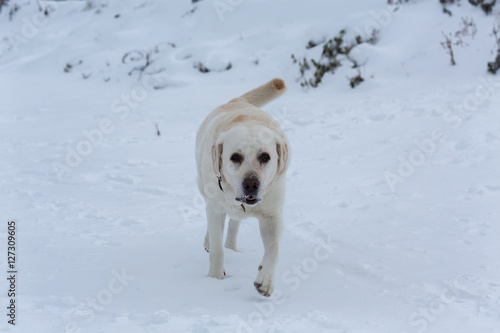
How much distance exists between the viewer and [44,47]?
13.4m

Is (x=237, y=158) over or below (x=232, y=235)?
over

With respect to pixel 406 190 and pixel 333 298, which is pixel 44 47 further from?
pixel 333 298

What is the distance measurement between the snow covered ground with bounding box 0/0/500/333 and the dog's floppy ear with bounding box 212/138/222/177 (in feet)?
2.28

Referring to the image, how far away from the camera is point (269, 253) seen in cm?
303

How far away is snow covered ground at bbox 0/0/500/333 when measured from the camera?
2688 millimetres

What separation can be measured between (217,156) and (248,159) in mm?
221

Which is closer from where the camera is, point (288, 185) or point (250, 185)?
point (250, 185)

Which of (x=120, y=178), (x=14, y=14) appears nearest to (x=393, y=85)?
(x=120, y=178)

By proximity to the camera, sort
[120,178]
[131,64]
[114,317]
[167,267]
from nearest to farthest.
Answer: [114,317] < [167,267] < [120,178] < [131,64]

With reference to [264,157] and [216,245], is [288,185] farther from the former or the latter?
[264,157]

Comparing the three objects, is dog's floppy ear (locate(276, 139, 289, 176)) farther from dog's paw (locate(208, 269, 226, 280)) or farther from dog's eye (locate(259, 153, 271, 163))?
dog's paw (locate(208, 269, 226, 280))

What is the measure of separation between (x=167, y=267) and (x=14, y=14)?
14.8 meters

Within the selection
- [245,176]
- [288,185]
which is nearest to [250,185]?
[245,176]

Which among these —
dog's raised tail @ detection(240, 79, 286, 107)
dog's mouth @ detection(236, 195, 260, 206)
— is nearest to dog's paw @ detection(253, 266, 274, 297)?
dog's mouth @ detection(236, 195, 260, 206)
